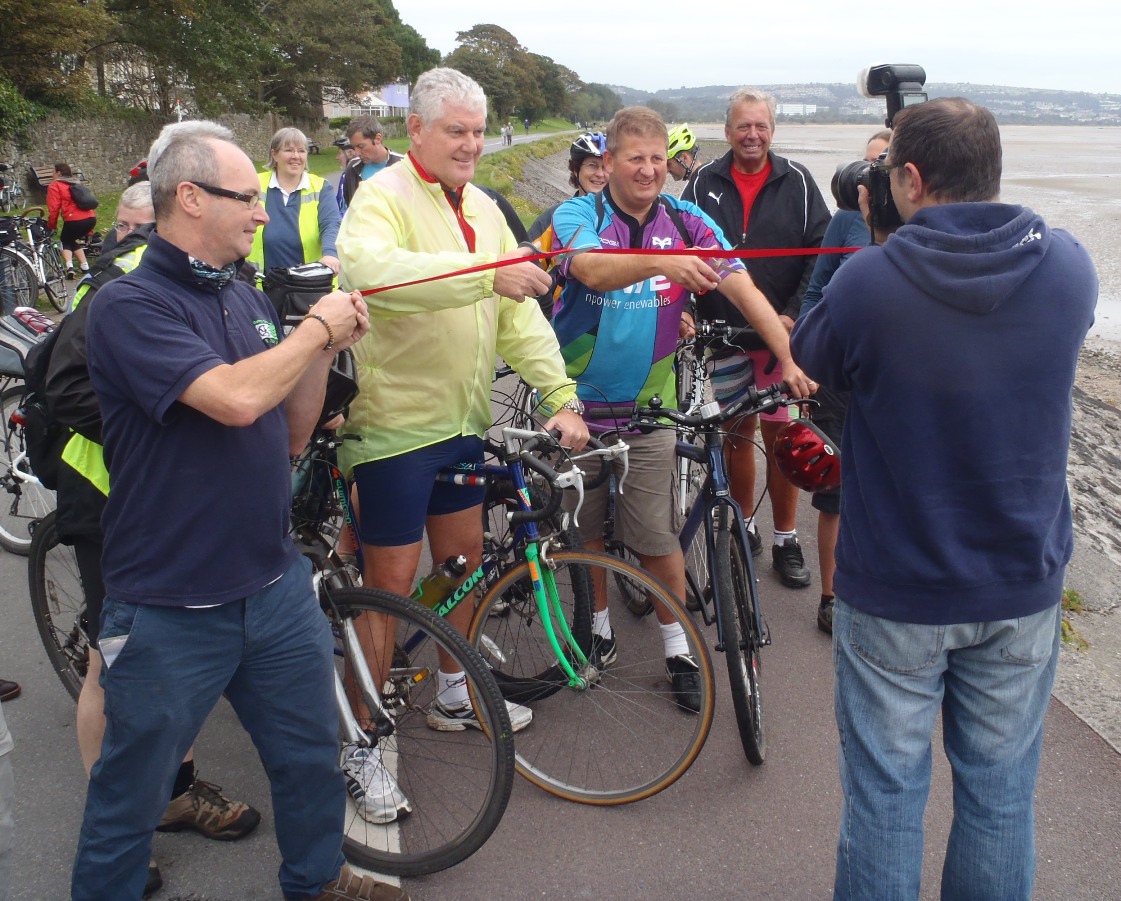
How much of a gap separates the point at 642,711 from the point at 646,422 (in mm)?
1105

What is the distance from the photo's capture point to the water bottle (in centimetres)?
336

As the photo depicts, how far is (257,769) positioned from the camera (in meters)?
3.43

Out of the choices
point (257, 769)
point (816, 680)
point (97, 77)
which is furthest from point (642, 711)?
point (97, 77)

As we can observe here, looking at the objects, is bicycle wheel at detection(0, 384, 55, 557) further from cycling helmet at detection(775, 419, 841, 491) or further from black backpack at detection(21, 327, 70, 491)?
cycling helmet at detection(775, 419, 841, 491)

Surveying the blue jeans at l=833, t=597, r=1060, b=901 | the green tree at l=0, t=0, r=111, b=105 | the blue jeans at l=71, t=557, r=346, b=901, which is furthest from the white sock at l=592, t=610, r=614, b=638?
the green tree at l=0, t=0, r=111, b=105

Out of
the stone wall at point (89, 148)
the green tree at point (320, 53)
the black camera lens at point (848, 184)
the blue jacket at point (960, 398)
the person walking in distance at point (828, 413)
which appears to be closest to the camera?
the blue jacket at point (960, 398)

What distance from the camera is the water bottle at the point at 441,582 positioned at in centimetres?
336

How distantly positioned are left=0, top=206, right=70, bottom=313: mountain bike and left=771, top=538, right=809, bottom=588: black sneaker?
9724 mm

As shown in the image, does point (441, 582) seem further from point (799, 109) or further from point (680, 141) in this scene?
point (799, 109)

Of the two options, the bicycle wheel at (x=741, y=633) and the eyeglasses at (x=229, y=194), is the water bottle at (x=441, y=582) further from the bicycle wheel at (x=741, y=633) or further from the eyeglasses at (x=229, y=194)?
the eyeglasses at (x=229, y=194)

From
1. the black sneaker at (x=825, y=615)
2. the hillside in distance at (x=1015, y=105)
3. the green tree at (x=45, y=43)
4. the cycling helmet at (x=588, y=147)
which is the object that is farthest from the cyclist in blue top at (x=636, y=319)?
the hillside in distance at (x=1015, y=105)

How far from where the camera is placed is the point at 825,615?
436 centimetres

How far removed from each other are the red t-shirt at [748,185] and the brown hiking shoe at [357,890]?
3434 mm

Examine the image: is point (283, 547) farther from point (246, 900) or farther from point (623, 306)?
point (623, 306)
